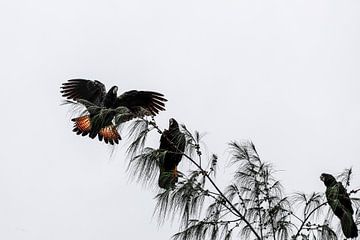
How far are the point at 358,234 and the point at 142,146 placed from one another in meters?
1.11

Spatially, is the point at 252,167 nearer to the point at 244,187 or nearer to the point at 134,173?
the point at 244,187

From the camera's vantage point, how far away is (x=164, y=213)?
3.02 metres

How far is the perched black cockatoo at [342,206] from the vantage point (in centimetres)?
308

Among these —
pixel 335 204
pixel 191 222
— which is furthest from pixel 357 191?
pixel 191 222

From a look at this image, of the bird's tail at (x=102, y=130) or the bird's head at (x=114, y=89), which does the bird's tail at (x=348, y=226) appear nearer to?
the bird's tail at (x=102, y=130)

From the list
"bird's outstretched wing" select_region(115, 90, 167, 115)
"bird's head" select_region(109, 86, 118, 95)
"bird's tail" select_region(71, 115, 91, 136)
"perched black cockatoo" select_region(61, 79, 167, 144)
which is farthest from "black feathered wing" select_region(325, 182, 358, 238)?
"bird's head" select_region(109, 86, 118, 95)

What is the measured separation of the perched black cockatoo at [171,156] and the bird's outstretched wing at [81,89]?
2.59 m

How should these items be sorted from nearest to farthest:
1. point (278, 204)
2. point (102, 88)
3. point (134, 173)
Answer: point (134, 173)
point (278, 204)
point (102, 88)

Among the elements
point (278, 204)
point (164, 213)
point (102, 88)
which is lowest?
point (164, 213)

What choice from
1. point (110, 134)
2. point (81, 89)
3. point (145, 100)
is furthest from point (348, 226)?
point (81, 89)

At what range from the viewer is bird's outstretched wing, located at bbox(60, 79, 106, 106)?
5.86m

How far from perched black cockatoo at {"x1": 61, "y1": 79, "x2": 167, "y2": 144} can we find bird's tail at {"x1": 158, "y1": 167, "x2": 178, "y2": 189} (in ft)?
0.92

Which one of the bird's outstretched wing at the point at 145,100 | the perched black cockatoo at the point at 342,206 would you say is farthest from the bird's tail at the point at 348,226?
the bird's outstretched wing at the point at 145,100

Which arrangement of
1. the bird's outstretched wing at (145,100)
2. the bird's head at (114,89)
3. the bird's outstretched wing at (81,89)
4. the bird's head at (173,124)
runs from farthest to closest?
the bird's outstretched wing at (81,89) < the bird's outstretched wing at (145,100) < the bird's head at (114,89) < the bird's head at (173,124)
